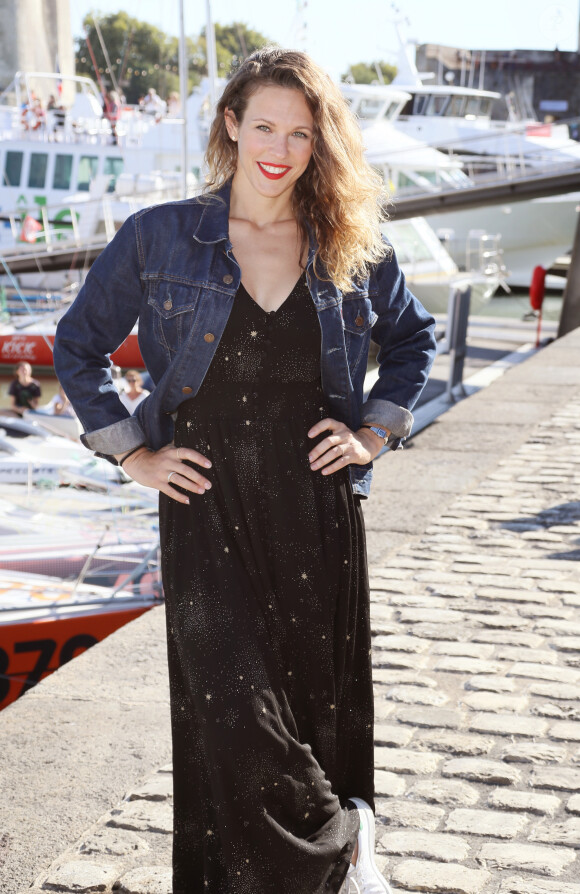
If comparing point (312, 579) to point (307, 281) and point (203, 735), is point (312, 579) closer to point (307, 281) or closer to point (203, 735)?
point (203, 735)

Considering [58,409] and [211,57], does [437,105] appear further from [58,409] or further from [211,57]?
[58,409]

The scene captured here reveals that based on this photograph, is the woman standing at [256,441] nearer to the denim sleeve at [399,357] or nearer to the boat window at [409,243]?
the denim sleeve at [399,357]

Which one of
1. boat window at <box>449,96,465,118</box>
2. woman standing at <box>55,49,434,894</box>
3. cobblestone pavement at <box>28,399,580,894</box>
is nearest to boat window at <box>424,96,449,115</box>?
boat window at <box>449,96,465,118</box>

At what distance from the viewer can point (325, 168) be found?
235 cm

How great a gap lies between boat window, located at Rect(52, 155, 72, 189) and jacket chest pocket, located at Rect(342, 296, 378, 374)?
27955mm

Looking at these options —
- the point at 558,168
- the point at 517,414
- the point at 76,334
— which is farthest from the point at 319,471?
the point at 558,168

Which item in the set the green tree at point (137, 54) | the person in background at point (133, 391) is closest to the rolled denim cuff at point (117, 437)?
the person in background at point (133, 391)

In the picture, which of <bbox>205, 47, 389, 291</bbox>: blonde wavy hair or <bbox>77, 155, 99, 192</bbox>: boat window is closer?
<bbox>205, 47, 389, 291</bbox>: blonde wavy hair

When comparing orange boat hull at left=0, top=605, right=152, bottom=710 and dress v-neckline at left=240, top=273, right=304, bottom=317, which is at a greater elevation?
dress v-neckline at left=240, top=273, right=304, bottom=317

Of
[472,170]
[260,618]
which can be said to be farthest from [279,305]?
[472,170]

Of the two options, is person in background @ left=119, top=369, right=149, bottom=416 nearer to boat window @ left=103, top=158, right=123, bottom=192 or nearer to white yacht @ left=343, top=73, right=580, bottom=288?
white yacht @ left=343, top=73, right=580, bottom=288

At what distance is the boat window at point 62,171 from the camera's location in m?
29.0

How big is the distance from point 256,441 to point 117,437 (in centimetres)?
30

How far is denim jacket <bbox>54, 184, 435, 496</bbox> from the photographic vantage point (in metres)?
2.29
